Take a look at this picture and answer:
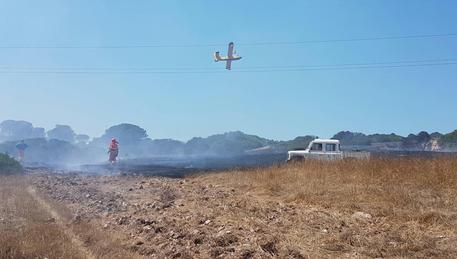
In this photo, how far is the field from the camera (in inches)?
315

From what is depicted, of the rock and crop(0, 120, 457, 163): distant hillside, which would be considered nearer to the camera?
the rock

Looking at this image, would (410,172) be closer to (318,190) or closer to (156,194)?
(318,190)

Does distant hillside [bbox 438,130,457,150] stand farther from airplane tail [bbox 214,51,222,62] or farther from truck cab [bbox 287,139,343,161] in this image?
airplane tail [bbox 214,51,222,62]

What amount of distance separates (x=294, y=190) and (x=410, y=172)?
3.42m

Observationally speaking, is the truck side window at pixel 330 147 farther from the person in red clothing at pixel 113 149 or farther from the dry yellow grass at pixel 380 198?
the person in red clothing at pixel 113 149

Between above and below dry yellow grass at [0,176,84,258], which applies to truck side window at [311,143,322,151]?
above

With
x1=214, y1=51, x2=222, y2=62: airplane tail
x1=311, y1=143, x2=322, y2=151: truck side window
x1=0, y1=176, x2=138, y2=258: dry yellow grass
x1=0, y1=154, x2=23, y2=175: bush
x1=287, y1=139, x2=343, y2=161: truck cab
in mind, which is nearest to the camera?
x1=0, y1=176, x2=138, y2=258: dry yellow grass

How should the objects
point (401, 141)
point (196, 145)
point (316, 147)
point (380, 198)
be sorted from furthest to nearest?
point (196, 145) < point (401, 141) < point (316, 147) < point (380, 198)

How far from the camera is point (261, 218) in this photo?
406 inches

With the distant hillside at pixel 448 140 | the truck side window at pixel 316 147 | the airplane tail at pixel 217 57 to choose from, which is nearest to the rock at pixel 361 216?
the airplane tail at pixel 217 57

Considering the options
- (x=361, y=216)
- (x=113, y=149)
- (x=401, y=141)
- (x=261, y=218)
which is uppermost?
(x=401, y=141)

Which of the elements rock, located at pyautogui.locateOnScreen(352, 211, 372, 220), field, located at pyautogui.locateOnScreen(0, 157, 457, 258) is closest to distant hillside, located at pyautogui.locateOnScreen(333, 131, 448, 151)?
field, located at pyautogui.locateOnScreen(0, 157, 457, 258)

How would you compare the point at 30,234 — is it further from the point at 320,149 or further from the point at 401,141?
the point at 401,141

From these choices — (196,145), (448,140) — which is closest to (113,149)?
(448,140)
